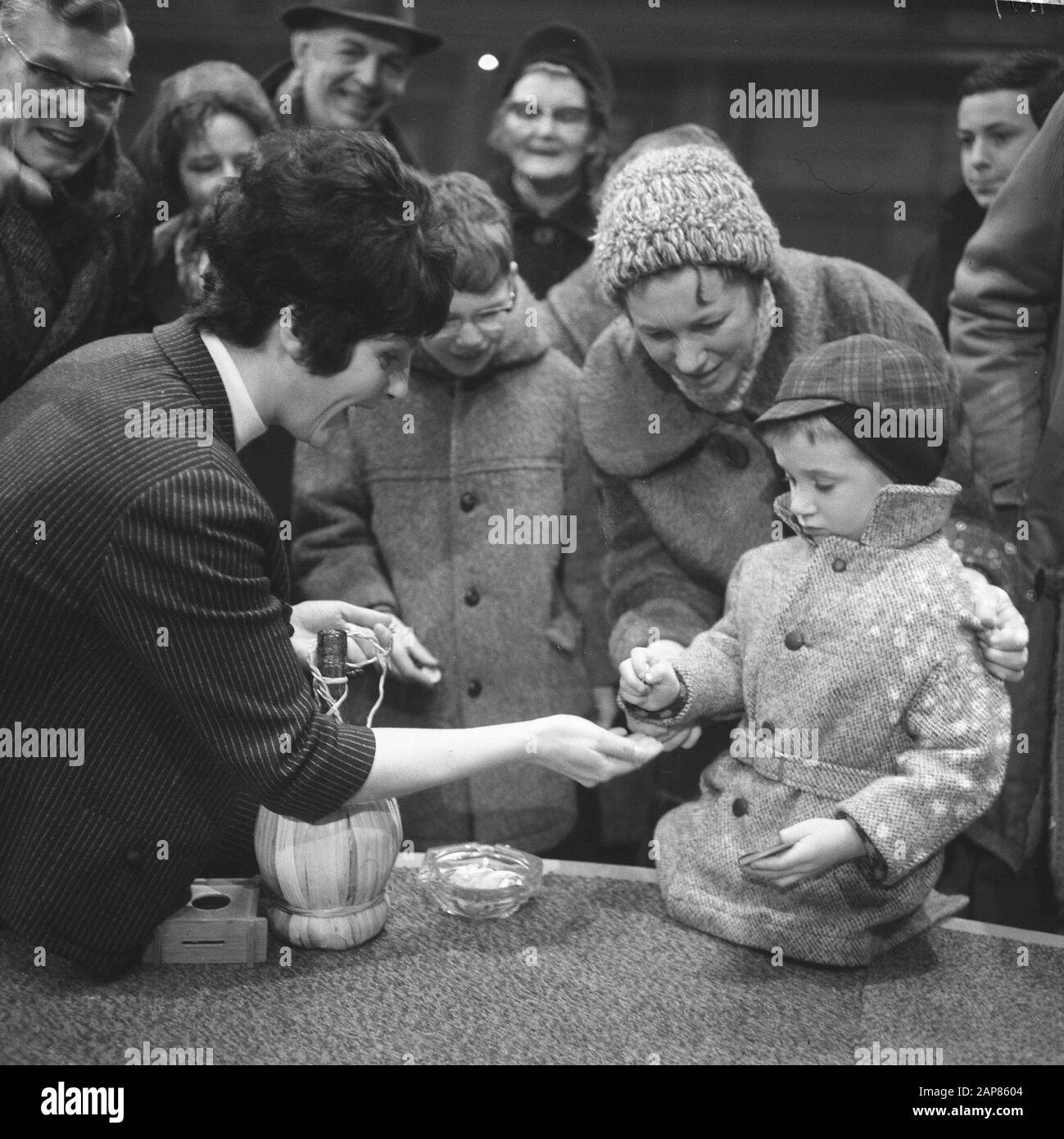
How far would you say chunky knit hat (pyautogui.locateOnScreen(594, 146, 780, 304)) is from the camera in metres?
2.00

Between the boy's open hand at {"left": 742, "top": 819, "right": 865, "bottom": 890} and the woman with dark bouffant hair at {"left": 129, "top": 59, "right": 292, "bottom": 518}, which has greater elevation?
the woman with dark bouffant hair at {"left": 129, "top": 59, "right": 292, "bottom": 518}

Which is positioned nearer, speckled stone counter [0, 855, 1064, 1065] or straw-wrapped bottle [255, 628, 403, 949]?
speckled stone counter [0, 855, 1064, 1065]

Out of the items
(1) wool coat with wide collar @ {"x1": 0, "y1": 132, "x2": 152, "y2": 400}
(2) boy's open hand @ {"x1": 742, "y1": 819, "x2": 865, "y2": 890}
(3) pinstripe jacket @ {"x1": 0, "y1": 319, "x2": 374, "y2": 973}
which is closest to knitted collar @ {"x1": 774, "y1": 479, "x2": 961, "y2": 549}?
(2) boy's open hand @ {"x1": 742, "y1": 819, "x2": 865, "y2": 890}

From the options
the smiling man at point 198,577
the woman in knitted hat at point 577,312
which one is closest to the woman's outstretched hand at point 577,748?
the smiling man at point 198,577

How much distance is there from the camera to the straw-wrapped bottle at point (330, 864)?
1.98 metres

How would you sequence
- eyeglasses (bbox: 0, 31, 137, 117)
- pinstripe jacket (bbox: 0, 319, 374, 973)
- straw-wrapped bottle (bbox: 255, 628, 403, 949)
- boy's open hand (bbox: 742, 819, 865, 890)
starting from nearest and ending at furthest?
1. pinstripe jacket (bbox: 0, 319, 374, 973)
2. boy's open hand (bbox: 742, 819, 865, 890)
3. straw-wrapped bottle (bbox: 255, 628, 403, 949)
4. eyeglasses (bbox: 0, 31, 137, 117)

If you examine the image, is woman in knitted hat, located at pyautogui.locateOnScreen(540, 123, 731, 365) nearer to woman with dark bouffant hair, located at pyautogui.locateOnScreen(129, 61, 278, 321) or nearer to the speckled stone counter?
woman with dark bouffant hair, located at pyautogui.locateOnScreen(129, 61, 278, 321)

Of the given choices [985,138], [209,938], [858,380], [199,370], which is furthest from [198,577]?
[985,138]

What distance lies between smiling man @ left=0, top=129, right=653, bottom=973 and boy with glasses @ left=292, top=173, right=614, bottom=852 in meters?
0.34

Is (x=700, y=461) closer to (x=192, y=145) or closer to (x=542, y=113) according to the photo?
(x=542, y=113)

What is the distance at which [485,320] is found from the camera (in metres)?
2.18

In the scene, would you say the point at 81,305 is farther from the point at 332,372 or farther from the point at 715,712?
the point at 715,712

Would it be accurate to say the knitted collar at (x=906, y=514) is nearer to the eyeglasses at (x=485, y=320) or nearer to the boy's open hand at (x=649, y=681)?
the boy's open hand at (x=649, y=681)

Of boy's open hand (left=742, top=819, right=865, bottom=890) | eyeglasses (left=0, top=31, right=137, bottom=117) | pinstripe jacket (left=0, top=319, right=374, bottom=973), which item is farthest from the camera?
eyeglasses (left=0, top=31, right=137, bottom=117)
